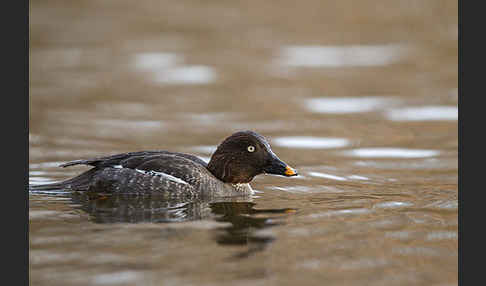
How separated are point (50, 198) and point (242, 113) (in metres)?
5.93

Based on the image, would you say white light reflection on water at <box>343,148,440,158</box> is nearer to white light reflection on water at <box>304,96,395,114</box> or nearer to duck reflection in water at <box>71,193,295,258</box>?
white light reflection on water at <box>304,96,395,114</box>

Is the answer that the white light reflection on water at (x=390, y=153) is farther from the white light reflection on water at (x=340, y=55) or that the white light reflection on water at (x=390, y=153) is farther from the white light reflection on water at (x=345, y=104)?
the white light reflection on water at (x=340, y=55)

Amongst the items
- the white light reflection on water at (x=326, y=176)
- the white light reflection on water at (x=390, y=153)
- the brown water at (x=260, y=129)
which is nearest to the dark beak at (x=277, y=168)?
the brown water at (x=260, y=129)

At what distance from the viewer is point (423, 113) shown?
14.6 m

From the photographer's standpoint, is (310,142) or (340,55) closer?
(310,142)

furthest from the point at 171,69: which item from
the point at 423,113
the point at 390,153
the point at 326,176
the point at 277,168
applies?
the point at 277,168

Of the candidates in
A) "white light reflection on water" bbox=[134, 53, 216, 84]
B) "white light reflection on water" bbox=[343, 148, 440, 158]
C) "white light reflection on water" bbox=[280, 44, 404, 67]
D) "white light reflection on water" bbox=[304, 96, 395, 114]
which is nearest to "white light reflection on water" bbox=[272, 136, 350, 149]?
"white light reflection on water" bbox=[343, 148, 440, 158]

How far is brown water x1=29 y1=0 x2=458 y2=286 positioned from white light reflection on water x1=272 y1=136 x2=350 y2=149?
46 mm

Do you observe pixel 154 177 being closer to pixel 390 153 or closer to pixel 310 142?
pixel 310 142

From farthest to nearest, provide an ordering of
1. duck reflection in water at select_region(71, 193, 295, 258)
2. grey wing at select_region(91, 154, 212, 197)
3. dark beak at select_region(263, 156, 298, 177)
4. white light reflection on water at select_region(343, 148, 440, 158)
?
white light reflection on water at select_region(343, 148, 440, 158) → dark beak at select_region(263, 156, 298, 177) → grey wing at select_region(91, 154, 212, 197) → duck reflection in water at select_region(71, 193, 295, 258)

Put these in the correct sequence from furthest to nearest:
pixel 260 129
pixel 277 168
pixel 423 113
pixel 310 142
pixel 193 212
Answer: pixel 423 113 < pixel 260 129 < pixel 310 142 < pixel 277 168 < pixel 193 212

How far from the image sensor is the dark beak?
9703 millimetres

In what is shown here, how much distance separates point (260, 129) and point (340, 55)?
630 cm

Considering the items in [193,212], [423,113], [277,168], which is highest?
[423,113]
